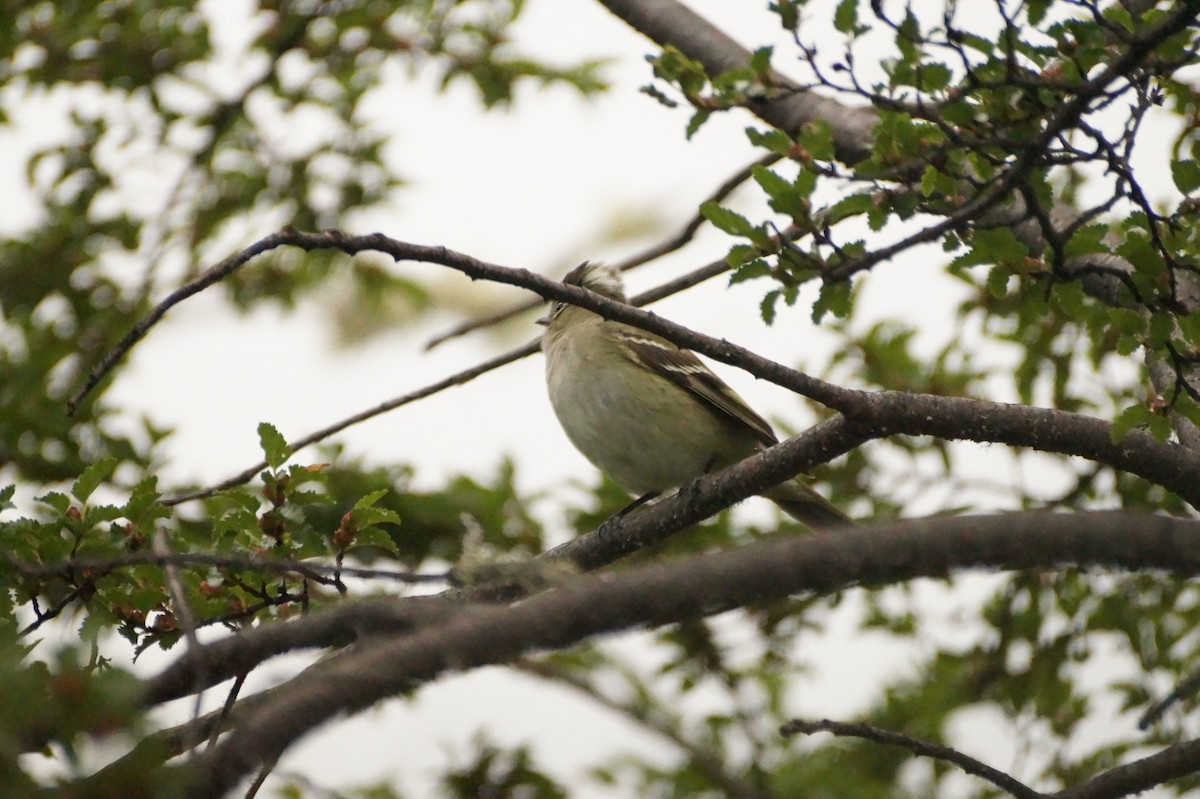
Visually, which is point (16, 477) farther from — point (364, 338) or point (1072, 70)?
point (1072, 70)

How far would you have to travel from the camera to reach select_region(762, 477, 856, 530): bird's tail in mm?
6789

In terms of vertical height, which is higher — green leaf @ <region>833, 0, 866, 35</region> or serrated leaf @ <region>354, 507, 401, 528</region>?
green leaf @ <region>833, 0, 866, 35</region>

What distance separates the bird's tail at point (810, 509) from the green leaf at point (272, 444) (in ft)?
10.0

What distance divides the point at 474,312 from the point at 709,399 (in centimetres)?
420

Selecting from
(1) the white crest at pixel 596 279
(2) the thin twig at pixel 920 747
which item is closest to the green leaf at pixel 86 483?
(2) the thin twig at pixel 920 747

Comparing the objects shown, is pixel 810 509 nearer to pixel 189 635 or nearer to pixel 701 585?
pixel 189 635

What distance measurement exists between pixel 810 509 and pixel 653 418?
0.94 m

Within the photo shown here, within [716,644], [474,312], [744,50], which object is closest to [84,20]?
[474,312]

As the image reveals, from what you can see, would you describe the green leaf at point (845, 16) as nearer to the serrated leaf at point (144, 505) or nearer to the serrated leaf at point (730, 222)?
the serrated leaf at point (730, 222)

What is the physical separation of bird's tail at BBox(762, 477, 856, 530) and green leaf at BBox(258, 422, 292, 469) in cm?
→ 306

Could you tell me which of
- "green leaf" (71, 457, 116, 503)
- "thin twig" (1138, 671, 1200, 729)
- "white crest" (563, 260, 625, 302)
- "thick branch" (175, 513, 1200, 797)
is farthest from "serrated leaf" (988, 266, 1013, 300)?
"white crest" (563, 260, 625, 302)

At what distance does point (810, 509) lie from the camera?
22.6 feet

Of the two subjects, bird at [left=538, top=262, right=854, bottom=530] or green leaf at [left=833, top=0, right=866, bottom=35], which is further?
bird at [left=538, top=262, right=854, bottom=530]

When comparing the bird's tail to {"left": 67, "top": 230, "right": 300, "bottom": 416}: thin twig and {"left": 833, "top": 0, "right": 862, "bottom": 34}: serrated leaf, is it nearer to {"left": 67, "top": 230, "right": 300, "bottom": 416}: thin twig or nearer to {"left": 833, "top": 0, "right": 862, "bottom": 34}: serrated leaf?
{"left": 833, "top": 0, "right": 862, "bottom": 34}: serrated leaf
